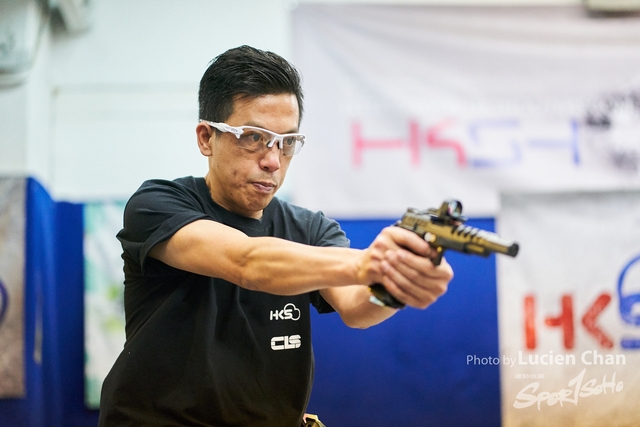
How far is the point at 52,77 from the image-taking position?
164 inches

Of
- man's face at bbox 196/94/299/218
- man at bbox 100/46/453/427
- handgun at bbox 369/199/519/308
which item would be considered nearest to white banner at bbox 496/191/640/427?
man at bbox 100/46/453/427

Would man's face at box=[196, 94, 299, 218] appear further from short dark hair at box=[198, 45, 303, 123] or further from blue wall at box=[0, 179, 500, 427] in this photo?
blue wall at box=[0, 179, 500, 427]

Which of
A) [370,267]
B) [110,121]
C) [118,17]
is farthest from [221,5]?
[370,267]

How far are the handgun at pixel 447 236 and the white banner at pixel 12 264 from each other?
2967 millimetres

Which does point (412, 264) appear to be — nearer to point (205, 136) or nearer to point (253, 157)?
point (253, 157)

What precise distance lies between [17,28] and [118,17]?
680 mm

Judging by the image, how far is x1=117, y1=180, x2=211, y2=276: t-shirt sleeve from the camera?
1800 millimetres

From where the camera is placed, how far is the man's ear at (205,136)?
6.93 ft

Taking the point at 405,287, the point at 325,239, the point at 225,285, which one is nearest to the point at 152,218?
the point at 225,285

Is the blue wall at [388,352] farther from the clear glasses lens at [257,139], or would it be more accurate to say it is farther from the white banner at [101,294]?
the clear glasses lens at [257,139]

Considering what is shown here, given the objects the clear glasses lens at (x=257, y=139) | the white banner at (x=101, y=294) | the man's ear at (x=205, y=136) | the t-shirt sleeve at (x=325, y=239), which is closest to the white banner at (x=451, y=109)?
the white banner at (x=101, y=294)

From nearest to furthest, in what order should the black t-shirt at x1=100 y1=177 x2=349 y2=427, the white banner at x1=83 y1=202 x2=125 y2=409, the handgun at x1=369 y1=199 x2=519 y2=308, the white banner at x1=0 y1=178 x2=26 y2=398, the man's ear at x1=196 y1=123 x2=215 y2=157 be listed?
the handgun at x1=369 y1=199 x2=519 y2=308 < the black t-shirt at x1=100 y1=177 x2=349 y2=427 < the man's ear at x1=196 y1=123 x2=215 y2=157 < the white banner at x1=0 y1=178 x2=26 y2=398 < the white banner at x1=83 y1=202 x2=125 y2=409

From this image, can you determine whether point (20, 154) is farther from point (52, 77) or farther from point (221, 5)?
point (221, 5)

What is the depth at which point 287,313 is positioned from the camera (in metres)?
2.11
